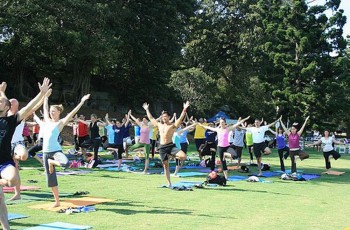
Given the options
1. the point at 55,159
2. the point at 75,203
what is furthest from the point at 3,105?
the point at 75,203

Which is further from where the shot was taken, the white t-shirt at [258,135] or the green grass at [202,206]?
the white t-shirt at [258,135]

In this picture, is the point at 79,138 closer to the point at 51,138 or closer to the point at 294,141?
the point at 294,141

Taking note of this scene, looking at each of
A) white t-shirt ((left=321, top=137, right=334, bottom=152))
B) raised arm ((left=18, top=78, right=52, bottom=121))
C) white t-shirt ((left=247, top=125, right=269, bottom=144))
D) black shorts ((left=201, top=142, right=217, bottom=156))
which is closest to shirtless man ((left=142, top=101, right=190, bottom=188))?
white t-shirt ((left=247, top=125, right=269, bottom=144))

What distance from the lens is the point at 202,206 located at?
353 inches

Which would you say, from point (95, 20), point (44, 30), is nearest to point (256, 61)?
point (95, 20)

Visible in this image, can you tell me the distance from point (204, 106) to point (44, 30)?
59.2 feet

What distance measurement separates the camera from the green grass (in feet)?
24.1

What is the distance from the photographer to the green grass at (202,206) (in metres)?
7.34

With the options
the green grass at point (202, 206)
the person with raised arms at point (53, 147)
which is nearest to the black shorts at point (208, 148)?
the green grass at point (202, 206)

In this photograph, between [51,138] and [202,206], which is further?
[202,206]

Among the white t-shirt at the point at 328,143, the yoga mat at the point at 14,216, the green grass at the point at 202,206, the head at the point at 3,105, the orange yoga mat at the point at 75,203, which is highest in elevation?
the head at the point at 3,105

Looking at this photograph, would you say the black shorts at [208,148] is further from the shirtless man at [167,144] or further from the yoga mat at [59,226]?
the yoga mat at [59,226]

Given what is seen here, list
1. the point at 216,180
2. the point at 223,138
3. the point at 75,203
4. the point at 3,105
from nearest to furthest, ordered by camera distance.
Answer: the point at 3,105
the point at 75,203
the point at 216,180
the point at 223,138

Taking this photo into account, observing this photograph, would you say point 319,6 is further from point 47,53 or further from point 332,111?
point 47,53
